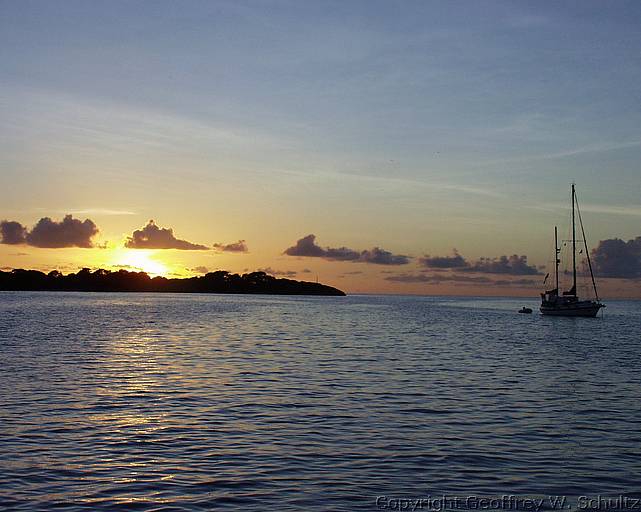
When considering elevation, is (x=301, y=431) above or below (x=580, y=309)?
above

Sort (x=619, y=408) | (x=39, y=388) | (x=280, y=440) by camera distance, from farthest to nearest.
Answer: (x=39, y=388) < (x=619, y=408) < (x=280, y=440)

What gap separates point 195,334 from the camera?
82.1 metres

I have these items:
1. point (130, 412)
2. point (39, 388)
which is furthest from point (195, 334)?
point (130, 412)

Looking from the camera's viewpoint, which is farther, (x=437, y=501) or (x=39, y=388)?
(x=39, y=388)

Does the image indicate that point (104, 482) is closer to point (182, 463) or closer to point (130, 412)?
point (182, 463)

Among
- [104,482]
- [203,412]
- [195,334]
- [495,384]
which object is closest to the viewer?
[104,482]

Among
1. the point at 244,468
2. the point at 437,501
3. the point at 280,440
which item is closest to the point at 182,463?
the point at 244,468

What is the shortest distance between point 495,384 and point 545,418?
1040 centimetres

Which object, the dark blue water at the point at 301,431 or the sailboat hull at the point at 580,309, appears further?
the sailboat hull at the point at 580,309

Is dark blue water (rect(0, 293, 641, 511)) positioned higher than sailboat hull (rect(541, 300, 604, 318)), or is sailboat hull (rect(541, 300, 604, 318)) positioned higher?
dark blue water (rect(0, 293, 641, 511))

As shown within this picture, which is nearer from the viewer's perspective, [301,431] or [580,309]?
[301,431]

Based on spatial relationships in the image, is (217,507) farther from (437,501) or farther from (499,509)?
(499,509)

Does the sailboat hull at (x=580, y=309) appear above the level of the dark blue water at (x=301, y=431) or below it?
below

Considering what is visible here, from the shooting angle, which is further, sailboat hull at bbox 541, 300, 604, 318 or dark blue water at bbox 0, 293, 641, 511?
sailboat hull at bbox 541, 300, 604, 318
